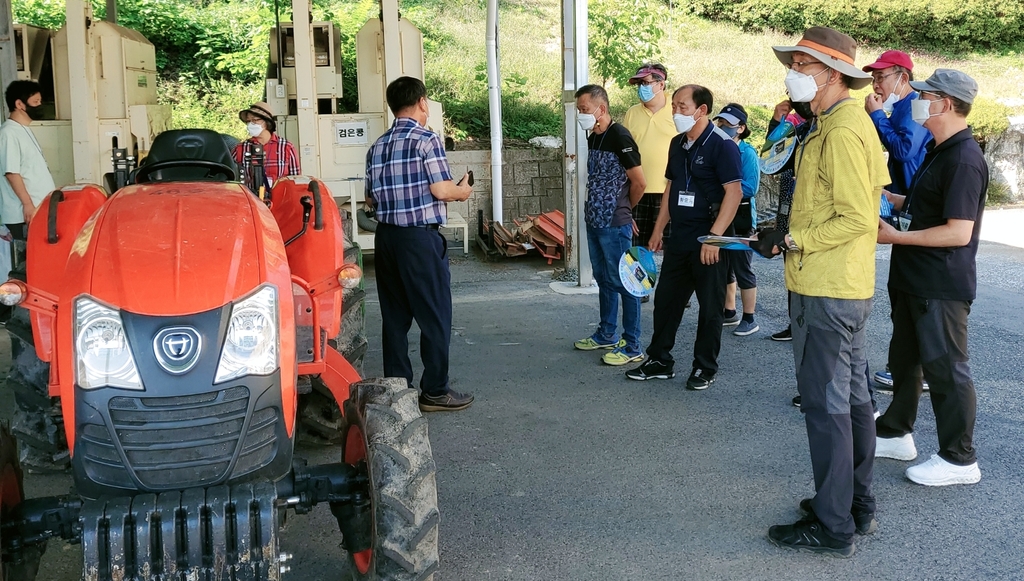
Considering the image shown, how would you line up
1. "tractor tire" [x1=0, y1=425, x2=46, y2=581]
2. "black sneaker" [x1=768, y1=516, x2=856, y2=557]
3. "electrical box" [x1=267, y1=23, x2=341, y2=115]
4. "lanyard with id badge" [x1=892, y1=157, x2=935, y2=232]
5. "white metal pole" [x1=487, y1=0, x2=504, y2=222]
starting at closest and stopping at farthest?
"tractor tire" [x1=0, y1=425, x2=46, y2=581], "black sneaker" [x1=768, y1=516, x2=856, y2=557], "lanyard with id badge" [x1=892, y1=157, x2=935, y2=232], "electrical box" [x1=267, y1=23, x2=341, y2=115], "white metal pole" [x1=487, y1=0, x2=504, y2=222]

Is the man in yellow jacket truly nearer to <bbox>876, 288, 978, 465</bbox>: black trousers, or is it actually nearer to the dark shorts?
<bbox>876, 288, 978, 465</bbox>: black trousers

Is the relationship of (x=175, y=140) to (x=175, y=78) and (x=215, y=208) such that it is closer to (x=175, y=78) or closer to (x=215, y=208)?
(x=215, y=208)

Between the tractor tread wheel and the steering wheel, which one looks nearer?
the steering wheel

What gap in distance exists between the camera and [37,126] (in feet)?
27.6

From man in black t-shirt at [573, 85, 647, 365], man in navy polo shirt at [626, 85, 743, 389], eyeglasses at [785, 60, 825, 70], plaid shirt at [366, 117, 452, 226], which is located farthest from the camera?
man in black t-shirt at [573, 85, 647, 365]

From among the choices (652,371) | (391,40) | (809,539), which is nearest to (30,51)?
(391,40)

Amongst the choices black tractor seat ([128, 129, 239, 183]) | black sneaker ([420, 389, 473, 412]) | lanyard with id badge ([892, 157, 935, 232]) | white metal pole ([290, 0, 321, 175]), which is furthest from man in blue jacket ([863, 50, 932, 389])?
white metal pole ([290, 0, 321, 175])

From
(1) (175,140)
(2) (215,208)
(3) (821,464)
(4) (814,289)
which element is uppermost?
(1) (175,140)

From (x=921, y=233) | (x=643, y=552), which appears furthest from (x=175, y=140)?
(x=921, y=233)

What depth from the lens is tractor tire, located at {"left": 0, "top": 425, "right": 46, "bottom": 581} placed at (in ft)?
9.59

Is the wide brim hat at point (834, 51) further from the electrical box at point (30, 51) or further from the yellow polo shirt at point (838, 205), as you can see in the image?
the electrical box at point (30, 51)

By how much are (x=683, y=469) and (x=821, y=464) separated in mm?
1043

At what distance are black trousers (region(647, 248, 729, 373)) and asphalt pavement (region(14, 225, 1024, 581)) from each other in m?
0.24

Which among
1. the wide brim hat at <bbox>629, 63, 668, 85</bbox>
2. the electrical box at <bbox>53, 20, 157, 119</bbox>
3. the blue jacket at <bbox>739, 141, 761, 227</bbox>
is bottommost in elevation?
the blue jacket at <bbox>739, 141, 761, 227</bbox>
